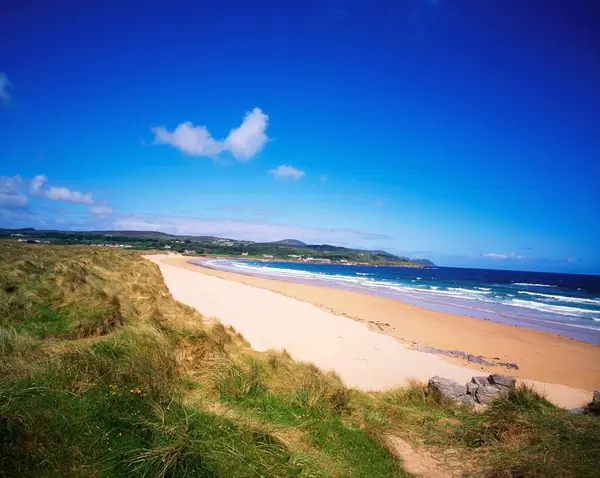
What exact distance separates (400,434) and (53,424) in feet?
18.4

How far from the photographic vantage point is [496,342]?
19.2m

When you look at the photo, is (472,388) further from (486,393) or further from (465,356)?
(465,356)

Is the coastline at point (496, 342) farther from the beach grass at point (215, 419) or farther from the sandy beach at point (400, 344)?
the beach grass at point (215, 419)

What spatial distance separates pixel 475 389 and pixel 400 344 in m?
8.14

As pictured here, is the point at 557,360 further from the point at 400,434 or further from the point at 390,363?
the point at 400,434

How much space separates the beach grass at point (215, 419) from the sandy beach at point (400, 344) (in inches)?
148

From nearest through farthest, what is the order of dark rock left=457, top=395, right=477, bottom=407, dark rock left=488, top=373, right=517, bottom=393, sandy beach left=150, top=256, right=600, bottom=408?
dark rock left=457, top=395, right=477, bottom=407, dark rock left=488, top=373, right=517, bottom=393, sandy beach left=150, top=256, right=600, bottom=408

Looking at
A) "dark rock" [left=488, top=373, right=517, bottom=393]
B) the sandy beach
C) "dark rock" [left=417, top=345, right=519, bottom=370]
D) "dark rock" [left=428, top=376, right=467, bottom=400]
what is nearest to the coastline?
the sandy beach

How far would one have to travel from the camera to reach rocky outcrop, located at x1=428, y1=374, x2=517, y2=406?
8039mm

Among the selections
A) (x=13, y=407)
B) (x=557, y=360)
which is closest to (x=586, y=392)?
(x=557, y=360)

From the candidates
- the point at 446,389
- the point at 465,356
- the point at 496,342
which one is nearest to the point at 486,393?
the point at 446,389

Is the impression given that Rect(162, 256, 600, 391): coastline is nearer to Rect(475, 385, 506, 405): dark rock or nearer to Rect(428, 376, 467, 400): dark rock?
Rect(428, 376, 467, 400): dark rock

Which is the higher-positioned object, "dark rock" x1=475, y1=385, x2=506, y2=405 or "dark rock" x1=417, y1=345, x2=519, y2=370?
"dark rock" x1=475, y1=385, x2=506, y2=405

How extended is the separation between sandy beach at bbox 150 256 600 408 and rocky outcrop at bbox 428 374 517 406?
1.79m
